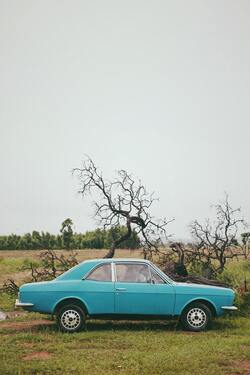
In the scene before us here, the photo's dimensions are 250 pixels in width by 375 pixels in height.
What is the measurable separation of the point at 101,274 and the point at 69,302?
2.90 feet

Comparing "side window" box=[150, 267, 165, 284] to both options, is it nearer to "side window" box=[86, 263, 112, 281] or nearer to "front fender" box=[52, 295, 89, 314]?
"side window" box=[86, 263, 112, 281]

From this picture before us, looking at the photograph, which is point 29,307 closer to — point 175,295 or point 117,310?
point 117,310

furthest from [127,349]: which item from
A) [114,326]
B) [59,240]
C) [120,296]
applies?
[59,240]

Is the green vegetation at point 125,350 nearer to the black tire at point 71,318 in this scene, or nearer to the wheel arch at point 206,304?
the black tire at point 71,318

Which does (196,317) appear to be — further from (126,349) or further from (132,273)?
(126,349)

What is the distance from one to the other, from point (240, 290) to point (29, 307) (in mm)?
6775

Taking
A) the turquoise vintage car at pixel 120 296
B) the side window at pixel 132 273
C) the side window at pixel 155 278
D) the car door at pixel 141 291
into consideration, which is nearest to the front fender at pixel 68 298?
the turquoise vintage car at pixel 120 296

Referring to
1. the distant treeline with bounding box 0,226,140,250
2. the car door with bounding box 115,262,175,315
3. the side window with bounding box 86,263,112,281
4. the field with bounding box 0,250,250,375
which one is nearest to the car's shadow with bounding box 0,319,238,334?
the field with bounding box 0,250,250,375

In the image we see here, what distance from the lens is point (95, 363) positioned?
26.1 feet

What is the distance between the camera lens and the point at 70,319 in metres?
10.6

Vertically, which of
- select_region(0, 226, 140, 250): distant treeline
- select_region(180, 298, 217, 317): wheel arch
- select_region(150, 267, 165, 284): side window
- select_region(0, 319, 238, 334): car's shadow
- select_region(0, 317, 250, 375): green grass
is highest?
select_region(0, 226, 140, 250): distant treeline

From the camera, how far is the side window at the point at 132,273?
10.9 meters

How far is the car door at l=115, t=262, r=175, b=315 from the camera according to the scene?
35.1ft

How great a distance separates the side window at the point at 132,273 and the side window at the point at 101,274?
190 mm
